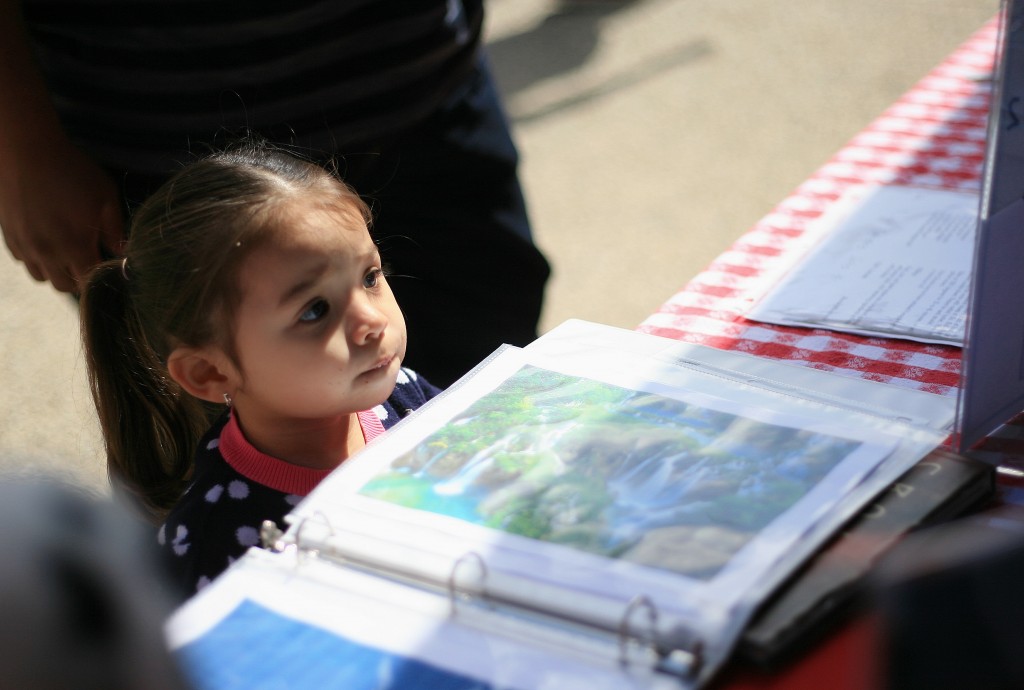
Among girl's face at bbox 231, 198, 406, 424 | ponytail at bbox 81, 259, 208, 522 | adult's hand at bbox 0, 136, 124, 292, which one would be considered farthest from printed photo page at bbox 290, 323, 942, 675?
adult's hand at bbox 0, 136, 124, 292

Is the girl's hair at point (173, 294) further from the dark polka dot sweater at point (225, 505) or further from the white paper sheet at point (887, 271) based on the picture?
the white paper sheet at point (887, 271)

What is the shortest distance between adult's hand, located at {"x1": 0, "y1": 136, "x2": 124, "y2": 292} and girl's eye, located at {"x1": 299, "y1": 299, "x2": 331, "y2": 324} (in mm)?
364

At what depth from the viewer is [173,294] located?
87cm

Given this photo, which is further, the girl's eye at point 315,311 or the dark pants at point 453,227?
the dark pants at point 453,227

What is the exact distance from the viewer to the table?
20.6 inches

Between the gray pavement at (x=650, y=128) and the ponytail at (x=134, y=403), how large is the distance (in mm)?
962

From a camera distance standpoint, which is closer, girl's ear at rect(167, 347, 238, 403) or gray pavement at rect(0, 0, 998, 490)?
girl's ear at rect(167, 347, 238, 403)

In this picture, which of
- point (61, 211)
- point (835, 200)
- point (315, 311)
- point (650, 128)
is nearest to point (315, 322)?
point (315, 311)

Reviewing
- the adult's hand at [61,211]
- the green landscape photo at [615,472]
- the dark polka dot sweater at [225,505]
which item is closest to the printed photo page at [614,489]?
the green landscape photo at [615,472]

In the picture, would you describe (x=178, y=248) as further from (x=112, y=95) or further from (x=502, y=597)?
(x=502, y=597)

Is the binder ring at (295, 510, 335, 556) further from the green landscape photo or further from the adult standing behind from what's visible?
A: the adult standing behind

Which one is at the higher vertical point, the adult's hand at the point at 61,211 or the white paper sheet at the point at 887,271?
the adult's hand at the point at 61,211

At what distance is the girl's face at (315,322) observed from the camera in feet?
2.66

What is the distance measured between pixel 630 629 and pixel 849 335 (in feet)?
1.75
